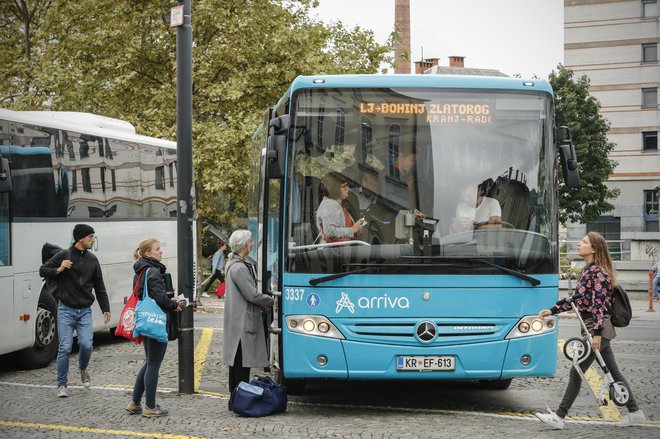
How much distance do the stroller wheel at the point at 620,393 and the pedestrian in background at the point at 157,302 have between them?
4.02 metres

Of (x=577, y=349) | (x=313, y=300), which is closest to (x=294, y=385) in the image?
(x=313, y=300)

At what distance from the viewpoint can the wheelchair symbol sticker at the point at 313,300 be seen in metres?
9.66

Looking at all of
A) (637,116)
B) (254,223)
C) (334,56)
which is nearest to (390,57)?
(334,56)

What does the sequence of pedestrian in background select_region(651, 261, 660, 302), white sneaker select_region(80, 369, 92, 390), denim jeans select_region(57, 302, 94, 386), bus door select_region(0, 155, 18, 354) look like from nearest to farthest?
denim jeans select_region(57, 302, 94, 386)
white sneaker select_region(80, 369, 92, 390)
bus door select_region(0, 155, 18, 354)
pedestrian in background select_region(651, 261, 660, 302)

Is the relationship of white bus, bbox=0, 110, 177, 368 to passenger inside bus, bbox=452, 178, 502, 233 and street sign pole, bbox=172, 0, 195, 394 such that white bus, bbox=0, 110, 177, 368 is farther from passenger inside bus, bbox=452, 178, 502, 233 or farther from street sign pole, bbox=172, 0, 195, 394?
passenger inside bus, bbox=452, 178, 502, 233

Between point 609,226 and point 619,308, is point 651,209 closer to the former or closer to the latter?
point 609,226

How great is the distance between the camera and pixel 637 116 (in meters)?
66.7

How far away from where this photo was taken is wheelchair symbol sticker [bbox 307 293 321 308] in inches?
380

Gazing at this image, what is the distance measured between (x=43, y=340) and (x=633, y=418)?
7860 millimetres

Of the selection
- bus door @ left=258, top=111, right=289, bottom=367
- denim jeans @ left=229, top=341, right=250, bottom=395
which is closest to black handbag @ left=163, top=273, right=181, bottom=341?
denim jeans @ left=229, top=341, right=250, bottom=395

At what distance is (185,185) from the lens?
1121 cm

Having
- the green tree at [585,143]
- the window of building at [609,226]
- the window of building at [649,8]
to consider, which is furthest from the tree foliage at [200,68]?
the window of building at [649,8]

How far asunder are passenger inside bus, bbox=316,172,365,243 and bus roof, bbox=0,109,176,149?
529cm

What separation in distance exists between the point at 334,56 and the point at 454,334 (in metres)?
20.3
